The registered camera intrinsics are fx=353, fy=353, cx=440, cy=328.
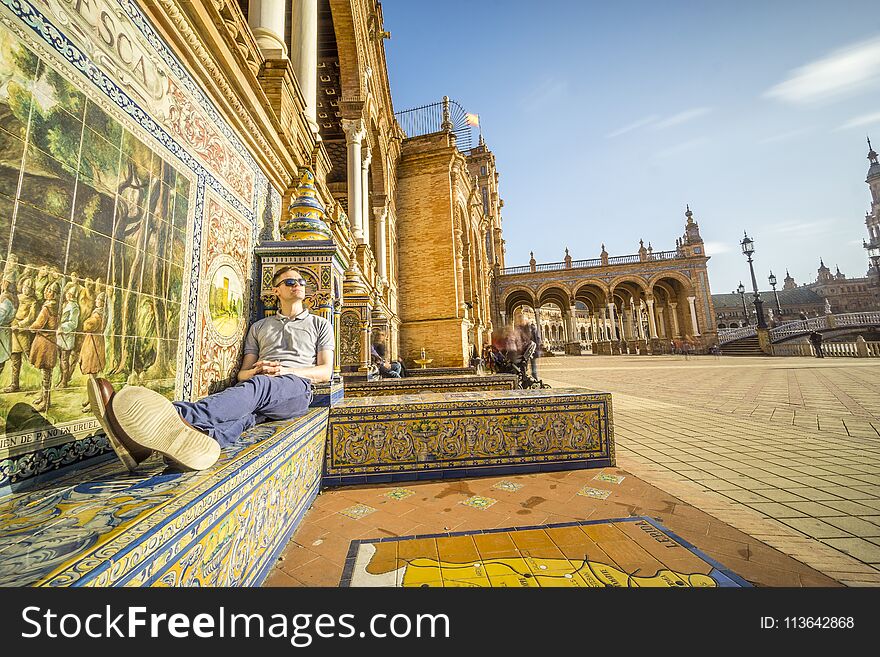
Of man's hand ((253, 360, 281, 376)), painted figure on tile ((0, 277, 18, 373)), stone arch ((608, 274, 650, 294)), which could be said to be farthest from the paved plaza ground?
stone arch ((608, 274, 650, 294))

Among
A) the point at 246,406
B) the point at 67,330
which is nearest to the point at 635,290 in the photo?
the point at 246,406

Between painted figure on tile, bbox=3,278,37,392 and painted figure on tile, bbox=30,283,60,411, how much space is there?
0.07ft

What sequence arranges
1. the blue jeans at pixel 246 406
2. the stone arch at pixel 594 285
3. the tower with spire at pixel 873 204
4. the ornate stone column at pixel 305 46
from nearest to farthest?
the blue jeans at pixel 246 406, the ornate stone column at pixel 305 46, the stone arch at pixel 594 285, the tower with spire at pixel 873 204

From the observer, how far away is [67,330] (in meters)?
1.45

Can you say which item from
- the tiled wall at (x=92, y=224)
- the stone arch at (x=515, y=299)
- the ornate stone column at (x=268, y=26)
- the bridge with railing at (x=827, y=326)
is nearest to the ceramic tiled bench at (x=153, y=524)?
the tiled wall at (x=92, y=224)

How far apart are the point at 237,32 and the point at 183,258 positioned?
6.65 ft

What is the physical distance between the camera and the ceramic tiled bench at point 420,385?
20.3 feet

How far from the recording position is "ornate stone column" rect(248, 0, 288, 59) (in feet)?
12.3

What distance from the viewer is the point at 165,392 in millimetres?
1998

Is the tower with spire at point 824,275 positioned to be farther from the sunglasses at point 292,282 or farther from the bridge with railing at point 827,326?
the sunglasses at point 292,282

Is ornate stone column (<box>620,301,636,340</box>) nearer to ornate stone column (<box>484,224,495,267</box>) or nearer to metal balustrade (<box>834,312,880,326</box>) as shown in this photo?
metal balustrade (<box>834,312,880,326</box>)

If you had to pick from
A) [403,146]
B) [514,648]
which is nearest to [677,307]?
[403,146]

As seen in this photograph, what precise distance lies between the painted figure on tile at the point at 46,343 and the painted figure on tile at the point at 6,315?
78 mm

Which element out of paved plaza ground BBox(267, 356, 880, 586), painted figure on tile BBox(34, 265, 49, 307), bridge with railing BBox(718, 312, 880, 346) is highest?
bridge with railing BBox(718, 312, 880, 346)
